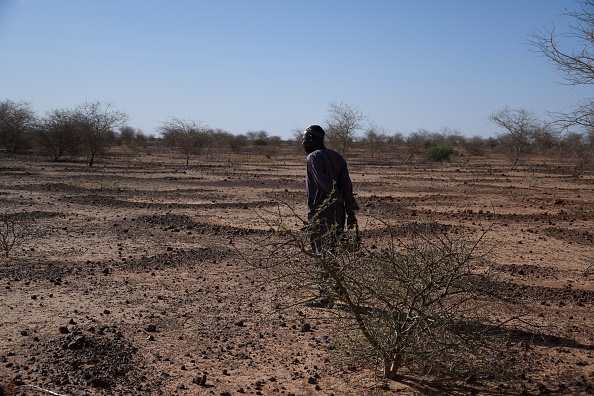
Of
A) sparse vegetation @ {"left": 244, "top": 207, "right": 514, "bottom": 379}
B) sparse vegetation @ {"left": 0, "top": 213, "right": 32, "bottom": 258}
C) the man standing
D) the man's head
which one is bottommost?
sparse vegetation @ {"left": 0, "top": 213, "right": 32, "bottom": 258}

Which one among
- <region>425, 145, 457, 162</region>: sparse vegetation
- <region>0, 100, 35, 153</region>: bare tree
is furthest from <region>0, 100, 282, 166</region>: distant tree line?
<region>425, 145, 457, 162</region>: sparse vegetation

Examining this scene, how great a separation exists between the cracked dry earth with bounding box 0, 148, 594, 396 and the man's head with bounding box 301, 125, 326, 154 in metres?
1.59

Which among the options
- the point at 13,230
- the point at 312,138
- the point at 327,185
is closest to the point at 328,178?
the point at 327,185

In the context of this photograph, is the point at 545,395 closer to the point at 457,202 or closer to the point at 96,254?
the point at 96,254

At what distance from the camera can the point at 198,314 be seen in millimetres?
5297

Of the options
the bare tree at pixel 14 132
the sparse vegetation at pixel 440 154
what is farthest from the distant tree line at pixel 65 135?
the sparse vegetation at pixel 440 154

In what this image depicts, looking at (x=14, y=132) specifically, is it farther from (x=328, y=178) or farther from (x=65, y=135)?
(x=328, y=178)

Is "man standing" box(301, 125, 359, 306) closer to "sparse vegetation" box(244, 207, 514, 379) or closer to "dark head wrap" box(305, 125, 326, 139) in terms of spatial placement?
"dark head wrap" box(305, 125, 326, 139)

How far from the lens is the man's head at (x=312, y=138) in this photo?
225 inches

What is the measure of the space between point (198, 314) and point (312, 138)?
2064mm

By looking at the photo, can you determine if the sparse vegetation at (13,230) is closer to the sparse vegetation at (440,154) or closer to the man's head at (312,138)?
the man's head at (312,138)

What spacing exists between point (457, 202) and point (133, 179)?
11373 millimetres

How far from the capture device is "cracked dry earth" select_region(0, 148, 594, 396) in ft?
12.5

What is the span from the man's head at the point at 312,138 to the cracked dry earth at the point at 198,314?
5.22ft
